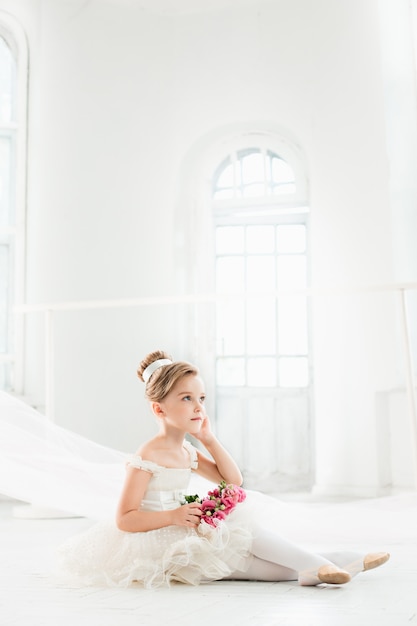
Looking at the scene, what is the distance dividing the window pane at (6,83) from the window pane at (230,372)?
1.93 metres

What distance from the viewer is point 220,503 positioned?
1967 millimetres

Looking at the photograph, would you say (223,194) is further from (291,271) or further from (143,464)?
(143,464)

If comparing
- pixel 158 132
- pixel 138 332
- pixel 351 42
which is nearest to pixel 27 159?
pixel 158 132

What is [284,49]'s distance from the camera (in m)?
4.59

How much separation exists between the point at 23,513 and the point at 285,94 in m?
2.73

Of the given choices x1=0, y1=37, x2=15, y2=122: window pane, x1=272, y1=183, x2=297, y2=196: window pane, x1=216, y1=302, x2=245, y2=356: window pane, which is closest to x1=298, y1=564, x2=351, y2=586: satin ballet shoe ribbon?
x1=216, y1=302, x2=245, y2=356: window pane

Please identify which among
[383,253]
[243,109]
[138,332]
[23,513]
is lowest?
[23,513]

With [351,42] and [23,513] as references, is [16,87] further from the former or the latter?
[23,513]

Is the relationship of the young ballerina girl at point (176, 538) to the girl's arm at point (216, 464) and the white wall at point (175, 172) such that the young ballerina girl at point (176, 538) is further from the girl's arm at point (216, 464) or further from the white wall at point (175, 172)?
the white wall at point (175, 172)

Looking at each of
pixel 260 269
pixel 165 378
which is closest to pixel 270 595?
pixel 165 378

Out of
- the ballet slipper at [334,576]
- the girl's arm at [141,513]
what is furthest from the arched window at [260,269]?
the ballet slipper at [334,576]

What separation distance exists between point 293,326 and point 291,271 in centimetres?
33

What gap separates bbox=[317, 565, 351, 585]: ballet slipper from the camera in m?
1.80

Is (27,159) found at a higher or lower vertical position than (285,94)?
lower
